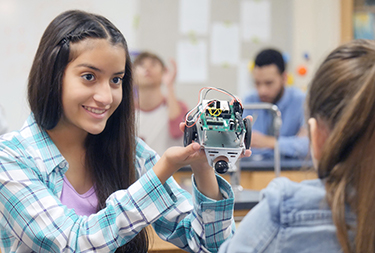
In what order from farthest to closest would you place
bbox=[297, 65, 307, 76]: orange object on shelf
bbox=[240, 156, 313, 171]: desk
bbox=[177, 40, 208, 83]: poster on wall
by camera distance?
bbox=[297, 65, 307, 76]: orange object on shelf, bbox=[177, 40, 208, 83]: poster on wall, bbox=[240, 156, 313, 171]: desk

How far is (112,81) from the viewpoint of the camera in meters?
1.00

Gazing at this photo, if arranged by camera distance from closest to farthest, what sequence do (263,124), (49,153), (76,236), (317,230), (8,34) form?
(317,230) < (76,236) < (49,153) < (8,34) < (263,124)

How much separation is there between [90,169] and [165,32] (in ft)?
8.24

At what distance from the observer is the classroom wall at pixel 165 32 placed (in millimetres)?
2906

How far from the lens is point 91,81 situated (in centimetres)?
96

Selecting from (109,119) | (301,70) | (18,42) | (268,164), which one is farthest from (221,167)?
(301,70)

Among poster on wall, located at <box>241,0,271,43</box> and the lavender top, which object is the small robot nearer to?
the lavender top

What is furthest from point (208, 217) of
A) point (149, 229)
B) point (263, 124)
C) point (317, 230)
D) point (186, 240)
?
point (263, 124)

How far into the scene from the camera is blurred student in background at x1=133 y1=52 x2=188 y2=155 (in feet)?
10.1

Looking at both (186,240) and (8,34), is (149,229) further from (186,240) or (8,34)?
(8,34)

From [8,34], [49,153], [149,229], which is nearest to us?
[49,153]

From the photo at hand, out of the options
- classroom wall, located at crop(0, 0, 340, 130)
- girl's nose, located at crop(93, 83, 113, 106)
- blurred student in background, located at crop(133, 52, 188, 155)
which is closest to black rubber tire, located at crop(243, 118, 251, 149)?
girl's nose, located at crop(93, 83, 113, 106)

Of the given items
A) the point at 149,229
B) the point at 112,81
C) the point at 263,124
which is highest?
the point at 112,81

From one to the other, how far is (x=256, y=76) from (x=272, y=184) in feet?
8.48
